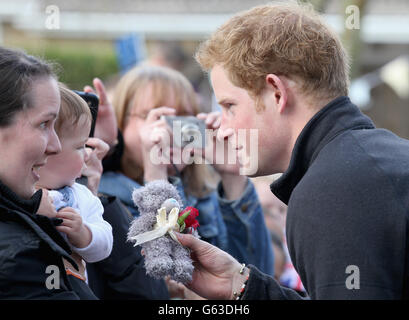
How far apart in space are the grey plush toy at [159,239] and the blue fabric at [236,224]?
726mm

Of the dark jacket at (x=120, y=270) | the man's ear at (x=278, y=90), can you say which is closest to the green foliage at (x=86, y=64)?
the dark jacket at (x=120, y=270)

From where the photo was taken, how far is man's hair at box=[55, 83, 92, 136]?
186 centimetres

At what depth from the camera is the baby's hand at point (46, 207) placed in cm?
168

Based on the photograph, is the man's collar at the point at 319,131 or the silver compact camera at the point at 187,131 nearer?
the man's collar at the point at 319,131

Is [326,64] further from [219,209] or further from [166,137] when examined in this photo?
[219,209]

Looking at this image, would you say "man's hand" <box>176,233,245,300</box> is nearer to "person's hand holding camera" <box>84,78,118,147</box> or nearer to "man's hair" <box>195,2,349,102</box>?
"man's hair" <box>195,2,349,102</box>

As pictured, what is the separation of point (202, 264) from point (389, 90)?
47.4 ft

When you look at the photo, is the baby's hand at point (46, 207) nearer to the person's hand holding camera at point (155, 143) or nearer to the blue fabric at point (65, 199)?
the blue fabric at point (65, 199)

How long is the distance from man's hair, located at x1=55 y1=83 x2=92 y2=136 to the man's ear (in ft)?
1.97

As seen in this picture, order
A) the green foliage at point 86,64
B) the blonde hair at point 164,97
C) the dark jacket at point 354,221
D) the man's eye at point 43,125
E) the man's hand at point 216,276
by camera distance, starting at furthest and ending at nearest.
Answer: the green foliage at point 86,64, the blonde hair at point 164,97, the man's hand at point 216,276, the man's eye at point 43,125, the dark jacket at point 354,221

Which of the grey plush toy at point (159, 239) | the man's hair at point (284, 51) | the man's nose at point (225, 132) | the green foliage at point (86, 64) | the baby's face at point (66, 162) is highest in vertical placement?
the green foliage at point (86, 64)

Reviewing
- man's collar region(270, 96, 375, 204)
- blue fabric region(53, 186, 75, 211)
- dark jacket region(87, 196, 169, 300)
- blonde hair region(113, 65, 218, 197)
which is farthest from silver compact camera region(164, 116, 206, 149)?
man's collar region(270, 96, 375, 204)

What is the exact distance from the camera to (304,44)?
185 centimetres
